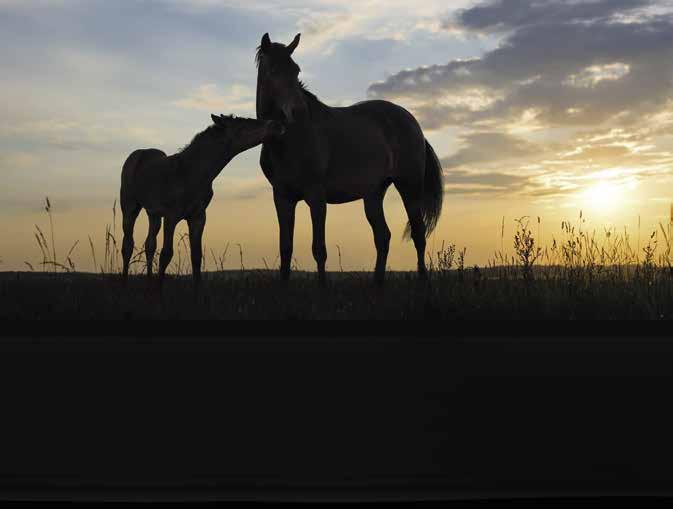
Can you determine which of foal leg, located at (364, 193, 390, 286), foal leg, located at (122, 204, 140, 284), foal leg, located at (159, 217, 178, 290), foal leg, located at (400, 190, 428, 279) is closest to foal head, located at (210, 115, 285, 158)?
foal leg, located at (159, 217, 178, 290)

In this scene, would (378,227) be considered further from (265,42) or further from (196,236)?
(265,42)

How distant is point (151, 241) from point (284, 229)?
138 cm

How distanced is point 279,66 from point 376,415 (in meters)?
5.78

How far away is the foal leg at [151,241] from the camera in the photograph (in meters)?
8.24

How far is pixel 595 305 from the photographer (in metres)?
6.78

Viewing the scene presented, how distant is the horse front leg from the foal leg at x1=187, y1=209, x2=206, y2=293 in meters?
0.77

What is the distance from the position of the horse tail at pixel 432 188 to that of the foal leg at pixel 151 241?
3.82 meters

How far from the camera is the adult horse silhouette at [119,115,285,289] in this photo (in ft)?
26.3

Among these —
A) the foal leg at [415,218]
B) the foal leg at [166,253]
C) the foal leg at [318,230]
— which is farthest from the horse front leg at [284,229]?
the foal leg at [415,218]

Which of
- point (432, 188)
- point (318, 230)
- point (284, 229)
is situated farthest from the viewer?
point (432, 188)

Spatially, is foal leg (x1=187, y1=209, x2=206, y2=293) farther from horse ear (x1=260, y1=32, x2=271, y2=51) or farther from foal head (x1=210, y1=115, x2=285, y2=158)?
horse ear (x1=260, y1=32, x2=271, y2=51)

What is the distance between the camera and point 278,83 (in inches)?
320

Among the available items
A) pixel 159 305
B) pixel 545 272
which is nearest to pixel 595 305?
pixel 545 272

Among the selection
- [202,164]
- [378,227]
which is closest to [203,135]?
[202,164]
